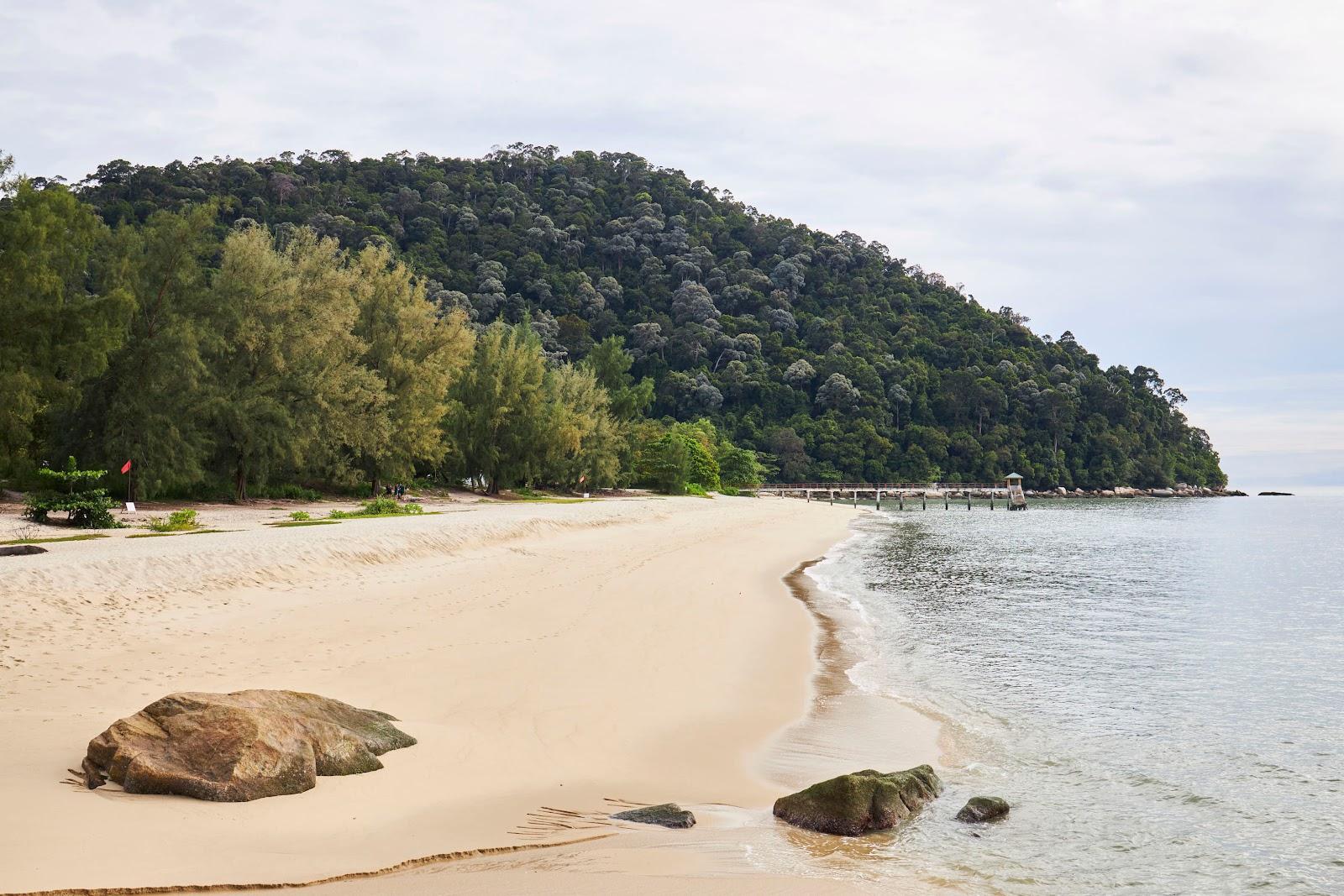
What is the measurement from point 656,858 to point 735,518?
47.4 m

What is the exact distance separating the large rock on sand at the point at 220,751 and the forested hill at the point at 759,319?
111m

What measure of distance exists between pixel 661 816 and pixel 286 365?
36.5 meters

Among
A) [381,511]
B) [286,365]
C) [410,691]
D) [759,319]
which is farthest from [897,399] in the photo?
[410,691]

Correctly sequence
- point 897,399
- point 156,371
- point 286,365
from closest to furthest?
point 156,371
point 286,365
point 897,399

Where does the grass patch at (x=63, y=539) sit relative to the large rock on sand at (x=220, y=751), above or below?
below

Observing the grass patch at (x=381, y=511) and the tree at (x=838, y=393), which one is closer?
the grass patch at (x=381, y=511)

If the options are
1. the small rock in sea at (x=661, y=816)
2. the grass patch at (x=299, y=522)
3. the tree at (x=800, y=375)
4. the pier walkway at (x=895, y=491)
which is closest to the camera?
the small rock in sea at (x=661, y=816)

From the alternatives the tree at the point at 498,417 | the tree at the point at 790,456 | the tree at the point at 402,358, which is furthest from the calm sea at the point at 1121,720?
the tree at the point at 790,456

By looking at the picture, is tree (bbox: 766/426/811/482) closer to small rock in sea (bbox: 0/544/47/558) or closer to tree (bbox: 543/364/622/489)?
tree (bbox: 543/364/622/489)

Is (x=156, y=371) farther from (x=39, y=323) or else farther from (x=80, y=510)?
(x=80, y=510)

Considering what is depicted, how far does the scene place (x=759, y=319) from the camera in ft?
516

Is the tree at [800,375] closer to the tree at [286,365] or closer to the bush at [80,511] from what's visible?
→ the tree at [286,365]

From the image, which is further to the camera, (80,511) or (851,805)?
(80,511)

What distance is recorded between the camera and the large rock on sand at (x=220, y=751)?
6.20 metres
